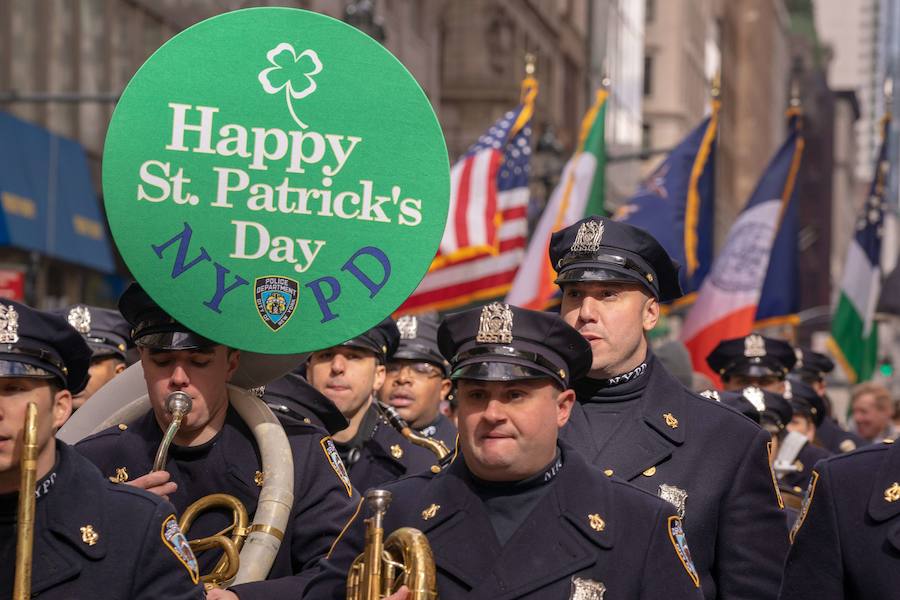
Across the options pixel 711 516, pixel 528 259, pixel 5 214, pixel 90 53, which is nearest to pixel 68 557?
pixel 711 516

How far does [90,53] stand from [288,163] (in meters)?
24.6

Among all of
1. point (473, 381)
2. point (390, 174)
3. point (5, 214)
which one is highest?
point (390, 174)

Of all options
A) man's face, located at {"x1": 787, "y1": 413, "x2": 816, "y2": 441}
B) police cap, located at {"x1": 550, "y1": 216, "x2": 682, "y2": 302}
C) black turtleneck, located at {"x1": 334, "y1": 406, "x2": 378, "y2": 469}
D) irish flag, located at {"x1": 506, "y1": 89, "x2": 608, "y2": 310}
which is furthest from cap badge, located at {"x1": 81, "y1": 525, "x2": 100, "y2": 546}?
irish flag, located at {"x1": 506, "y1": 89, "x2": 608, "y2": 310}

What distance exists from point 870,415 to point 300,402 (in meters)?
10.5

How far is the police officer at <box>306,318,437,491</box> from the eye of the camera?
8.88 metres

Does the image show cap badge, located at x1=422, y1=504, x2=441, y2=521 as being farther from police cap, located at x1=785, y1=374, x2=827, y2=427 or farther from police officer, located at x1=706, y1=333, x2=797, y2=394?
police cap, located at x1=785, y1=374, x2=827, y2=427

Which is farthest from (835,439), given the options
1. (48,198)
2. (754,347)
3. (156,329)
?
(48,198)

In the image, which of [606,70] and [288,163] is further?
[606,70]

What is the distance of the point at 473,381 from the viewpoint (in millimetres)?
5363

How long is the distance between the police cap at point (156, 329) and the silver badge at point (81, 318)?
299cm

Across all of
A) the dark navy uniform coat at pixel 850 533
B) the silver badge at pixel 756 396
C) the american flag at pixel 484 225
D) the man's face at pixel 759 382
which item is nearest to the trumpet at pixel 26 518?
the dark navy uniform coat at pixel 850 533

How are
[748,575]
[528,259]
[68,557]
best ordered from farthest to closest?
[528,259] → [748,575] → [68,557]

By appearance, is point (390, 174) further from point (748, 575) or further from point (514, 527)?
point (748, 575)

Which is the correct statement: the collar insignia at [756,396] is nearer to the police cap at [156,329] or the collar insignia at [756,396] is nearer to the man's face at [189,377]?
the man's face at [189,377]
